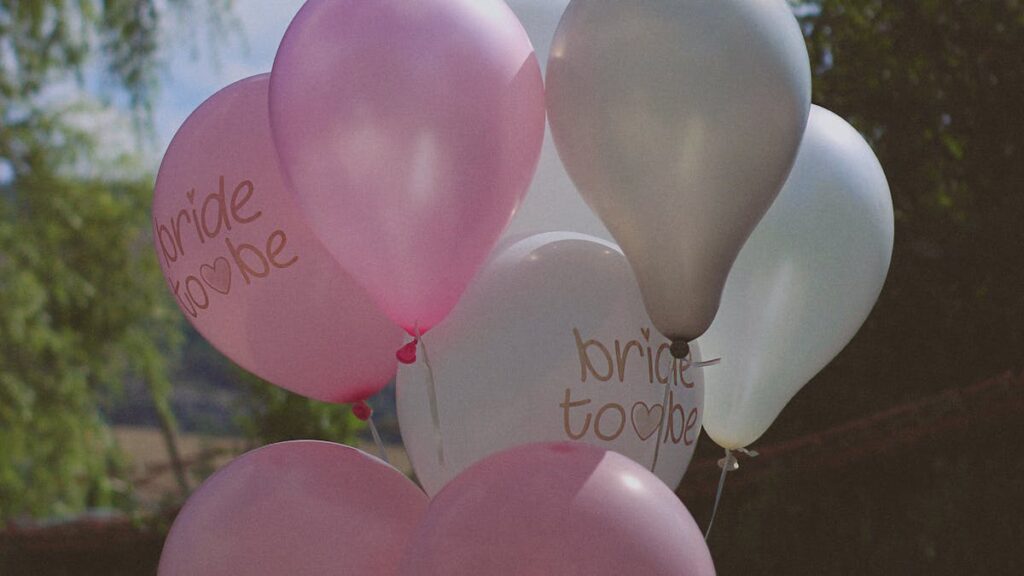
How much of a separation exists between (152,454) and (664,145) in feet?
57.1

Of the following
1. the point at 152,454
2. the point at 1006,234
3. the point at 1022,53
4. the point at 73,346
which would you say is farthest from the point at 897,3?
the point at 152,454

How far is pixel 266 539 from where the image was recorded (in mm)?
1696

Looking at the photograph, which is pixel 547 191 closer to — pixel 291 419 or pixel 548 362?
pixel 548 362

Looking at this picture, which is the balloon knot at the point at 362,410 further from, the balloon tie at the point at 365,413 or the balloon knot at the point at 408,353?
the balloon knot at the point at 408,353

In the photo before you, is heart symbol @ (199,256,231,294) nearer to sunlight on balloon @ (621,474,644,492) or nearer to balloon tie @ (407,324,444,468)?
balloon tie @ (407,324,444,468)

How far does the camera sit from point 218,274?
73.2 inches

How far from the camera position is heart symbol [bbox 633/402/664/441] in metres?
1.78

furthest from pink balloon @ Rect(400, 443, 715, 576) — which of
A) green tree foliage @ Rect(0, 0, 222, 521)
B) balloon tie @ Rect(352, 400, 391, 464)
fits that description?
green tree foliage @ Rect(0, 0, 222, 521)

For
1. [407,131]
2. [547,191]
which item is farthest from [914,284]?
[407,131]

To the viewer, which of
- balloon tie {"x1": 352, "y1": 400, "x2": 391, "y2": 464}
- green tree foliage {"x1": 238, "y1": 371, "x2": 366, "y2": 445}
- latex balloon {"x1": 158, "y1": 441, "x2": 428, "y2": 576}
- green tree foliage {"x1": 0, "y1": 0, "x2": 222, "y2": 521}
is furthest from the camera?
green tree foliage {"x1": 0, "y1": 0, "x2": 222, "y2": 521}

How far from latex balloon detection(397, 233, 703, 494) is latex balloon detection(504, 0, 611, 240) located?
0.58ft

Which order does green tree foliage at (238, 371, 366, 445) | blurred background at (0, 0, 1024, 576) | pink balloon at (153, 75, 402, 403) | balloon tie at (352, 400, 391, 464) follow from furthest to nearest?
1. green tree foliage at (238, 371, 366, 445)
2. blurred background at (0, 0, 1024, 576)
3. balloon tie at (352, 400, 391, 464)
4. pink balloon at (153, 75, 402, 403)

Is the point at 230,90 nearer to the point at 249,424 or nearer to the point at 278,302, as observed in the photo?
the point at 278,302

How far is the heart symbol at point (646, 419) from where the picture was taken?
5.85 feet
